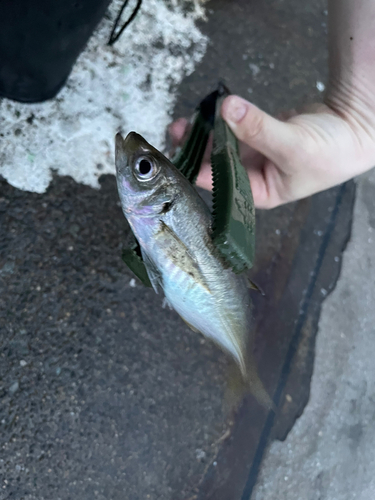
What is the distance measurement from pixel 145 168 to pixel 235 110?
42cm

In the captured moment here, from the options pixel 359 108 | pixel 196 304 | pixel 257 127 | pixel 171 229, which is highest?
pixel 359 108

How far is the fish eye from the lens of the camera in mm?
1095

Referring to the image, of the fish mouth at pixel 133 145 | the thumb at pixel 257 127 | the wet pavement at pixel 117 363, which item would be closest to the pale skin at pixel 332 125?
the thumb at pixel 257 127

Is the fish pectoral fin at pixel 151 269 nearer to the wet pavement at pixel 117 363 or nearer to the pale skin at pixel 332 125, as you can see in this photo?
the pale skin at pixel 332 125

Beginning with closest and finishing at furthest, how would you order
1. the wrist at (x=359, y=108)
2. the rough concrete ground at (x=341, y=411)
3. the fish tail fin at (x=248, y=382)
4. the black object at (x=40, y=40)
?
the black object at (x=40, y=40) → the fish tail fin at (x=248, y=382) → the wrist at (x=359, y=108) → the rough concrete ground at (x=341, y=411)

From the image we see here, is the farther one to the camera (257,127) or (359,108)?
(359,108)

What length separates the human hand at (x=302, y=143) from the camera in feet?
4.44

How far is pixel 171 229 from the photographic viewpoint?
112 cm

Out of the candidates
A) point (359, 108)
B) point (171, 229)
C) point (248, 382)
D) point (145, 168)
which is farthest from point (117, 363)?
point (359, 108)

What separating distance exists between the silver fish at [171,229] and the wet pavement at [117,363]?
700mm

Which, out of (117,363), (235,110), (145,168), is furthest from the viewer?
(117,363)

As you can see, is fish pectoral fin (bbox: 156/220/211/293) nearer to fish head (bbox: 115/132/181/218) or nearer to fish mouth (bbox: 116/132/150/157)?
fish head (bbox: 115/132/181/218)

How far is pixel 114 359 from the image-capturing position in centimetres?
174

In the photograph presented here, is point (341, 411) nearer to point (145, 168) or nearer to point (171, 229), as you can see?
point (171, 229)
